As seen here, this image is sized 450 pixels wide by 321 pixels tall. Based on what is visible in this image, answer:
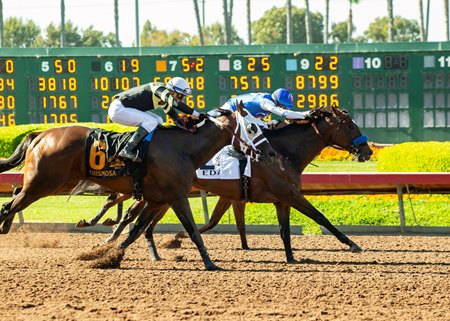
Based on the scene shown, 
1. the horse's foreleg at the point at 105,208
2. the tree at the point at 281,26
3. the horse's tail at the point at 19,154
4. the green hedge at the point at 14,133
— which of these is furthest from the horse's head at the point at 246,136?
the tree at the point at 281,26

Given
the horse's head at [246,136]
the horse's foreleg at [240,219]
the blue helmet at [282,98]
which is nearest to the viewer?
the horse's head at [246,136]

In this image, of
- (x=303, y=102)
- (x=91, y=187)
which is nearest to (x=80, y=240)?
(x=91, y=187)

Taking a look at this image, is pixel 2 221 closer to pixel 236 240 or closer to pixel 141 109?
pixel 141 109

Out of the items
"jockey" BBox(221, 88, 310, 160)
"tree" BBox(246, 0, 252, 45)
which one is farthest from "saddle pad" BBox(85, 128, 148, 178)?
"tree" BBox(246, 0, 252, 45)

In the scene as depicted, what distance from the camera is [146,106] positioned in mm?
10312

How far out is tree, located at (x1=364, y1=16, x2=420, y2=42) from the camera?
78562 millimetres

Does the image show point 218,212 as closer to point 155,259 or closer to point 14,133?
point 155,259

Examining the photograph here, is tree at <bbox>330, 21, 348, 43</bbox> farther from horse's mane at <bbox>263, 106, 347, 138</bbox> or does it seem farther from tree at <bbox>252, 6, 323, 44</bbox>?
horse's mane at <bbox>263, 106, 347, 138</bbox>

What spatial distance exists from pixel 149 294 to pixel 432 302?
2109mm

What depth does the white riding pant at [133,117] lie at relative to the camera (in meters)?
10.0

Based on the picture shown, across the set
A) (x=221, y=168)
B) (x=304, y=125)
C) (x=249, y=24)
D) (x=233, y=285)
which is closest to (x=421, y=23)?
(x=249, y=24)

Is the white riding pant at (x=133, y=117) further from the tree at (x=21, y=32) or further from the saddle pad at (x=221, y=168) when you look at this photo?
the tree at (x=21, y=32)

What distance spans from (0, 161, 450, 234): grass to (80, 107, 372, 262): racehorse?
3.02 meters

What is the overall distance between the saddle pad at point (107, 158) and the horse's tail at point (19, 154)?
2.02ft
